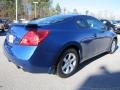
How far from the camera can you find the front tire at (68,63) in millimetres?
5550

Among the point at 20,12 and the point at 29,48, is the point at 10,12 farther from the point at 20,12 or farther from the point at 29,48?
the point at 29,48

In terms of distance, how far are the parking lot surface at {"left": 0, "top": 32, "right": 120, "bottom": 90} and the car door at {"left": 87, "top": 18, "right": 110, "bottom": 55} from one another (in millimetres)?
595

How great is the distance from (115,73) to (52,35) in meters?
2.12

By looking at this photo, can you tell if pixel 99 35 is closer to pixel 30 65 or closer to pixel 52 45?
pixel 52 45

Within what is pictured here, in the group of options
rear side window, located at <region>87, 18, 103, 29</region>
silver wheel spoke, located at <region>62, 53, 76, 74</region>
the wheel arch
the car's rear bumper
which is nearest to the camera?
the car's rear bumper

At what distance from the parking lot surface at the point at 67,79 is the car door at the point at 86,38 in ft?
1.52

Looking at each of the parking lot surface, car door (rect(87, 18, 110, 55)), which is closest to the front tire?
the parking lot surface

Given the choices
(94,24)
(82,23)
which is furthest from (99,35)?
(82,23)

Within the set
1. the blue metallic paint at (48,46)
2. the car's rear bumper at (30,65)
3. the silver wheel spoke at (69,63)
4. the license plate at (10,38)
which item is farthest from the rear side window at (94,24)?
the license plate at (10,38)

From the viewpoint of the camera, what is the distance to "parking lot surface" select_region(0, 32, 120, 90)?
5134 mm

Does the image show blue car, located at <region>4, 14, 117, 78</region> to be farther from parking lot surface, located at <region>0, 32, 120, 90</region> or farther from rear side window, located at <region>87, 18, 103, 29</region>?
parking lot surface, located at <region>0, 32, 120, 90</region>

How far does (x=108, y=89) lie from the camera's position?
5043 millimetres

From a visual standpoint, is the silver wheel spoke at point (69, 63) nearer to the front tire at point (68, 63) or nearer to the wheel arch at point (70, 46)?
the front tire at point (68, 63)

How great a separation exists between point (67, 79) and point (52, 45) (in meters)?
0.98
